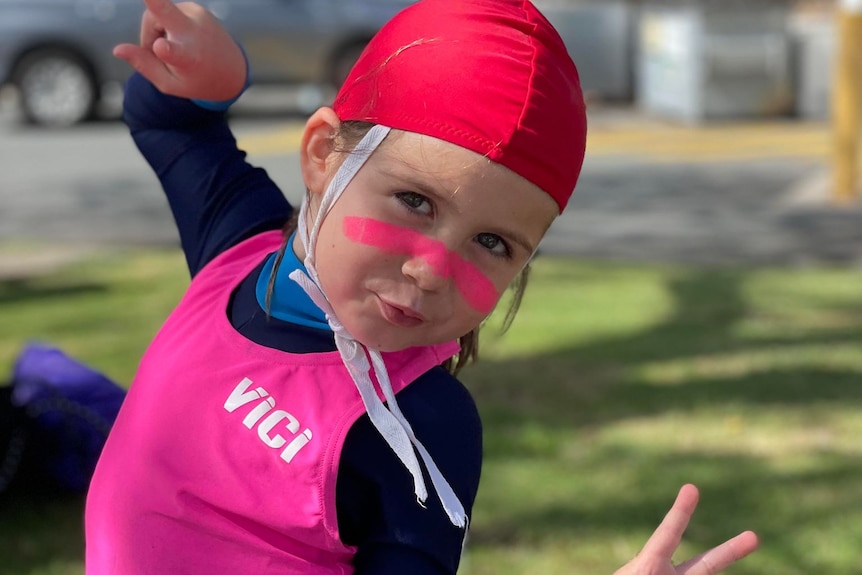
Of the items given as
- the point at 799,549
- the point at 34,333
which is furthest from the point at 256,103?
the point at 799,549

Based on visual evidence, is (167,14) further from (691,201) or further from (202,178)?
(691,201)

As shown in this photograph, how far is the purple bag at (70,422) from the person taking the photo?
345cm

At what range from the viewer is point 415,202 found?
1.51 metres

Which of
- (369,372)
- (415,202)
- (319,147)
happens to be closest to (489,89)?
(415,202)

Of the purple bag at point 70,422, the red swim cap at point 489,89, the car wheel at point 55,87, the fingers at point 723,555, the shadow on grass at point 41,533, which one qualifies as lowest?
the car wheel at point 55,87

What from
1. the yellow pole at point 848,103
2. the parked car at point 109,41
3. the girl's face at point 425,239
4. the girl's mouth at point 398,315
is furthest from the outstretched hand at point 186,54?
the parked car at point 109,41

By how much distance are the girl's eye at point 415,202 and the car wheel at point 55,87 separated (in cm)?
1168

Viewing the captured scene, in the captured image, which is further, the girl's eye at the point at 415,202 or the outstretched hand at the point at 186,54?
the outstretched hand at the point at 186,54

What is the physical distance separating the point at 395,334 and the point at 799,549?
81.6 inches

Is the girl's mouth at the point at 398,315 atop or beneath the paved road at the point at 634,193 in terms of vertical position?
atop

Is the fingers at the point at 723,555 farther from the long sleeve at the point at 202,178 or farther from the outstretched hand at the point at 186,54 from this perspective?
the outstretched hand at the point at 186,54

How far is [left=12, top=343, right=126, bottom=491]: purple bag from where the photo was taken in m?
3.45

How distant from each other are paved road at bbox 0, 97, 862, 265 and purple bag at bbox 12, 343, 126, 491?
369cm

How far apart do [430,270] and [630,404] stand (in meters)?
2.92
